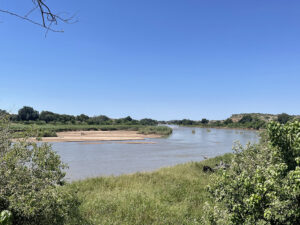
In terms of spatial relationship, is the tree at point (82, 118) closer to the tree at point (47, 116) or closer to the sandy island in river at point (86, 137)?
the tree at point (47, 116)

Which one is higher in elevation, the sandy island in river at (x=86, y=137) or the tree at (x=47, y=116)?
the tree at (x=47, y=116)

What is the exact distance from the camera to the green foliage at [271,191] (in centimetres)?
255

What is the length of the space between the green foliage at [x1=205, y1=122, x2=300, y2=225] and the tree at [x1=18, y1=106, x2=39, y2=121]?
65511 mm

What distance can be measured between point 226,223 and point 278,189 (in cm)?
85

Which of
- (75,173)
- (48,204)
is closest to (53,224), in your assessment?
(48,204)

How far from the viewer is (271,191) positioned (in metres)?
2.67

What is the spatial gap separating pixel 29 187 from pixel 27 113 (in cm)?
6642

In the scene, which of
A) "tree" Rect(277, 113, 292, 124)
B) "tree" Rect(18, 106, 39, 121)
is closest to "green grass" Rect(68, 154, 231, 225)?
"tree" Rect(277, 113, 292, 124)

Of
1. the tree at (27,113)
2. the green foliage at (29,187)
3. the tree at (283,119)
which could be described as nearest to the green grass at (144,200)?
the green foliage at (29,187)

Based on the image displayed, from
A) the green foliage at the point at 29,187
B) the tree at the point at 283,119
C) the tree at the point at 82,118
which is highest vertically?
the tree at the point at 82,118

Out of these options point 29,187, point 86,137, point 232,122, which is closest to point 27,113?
point 86,137

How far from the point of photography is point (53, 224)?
4.57 metres

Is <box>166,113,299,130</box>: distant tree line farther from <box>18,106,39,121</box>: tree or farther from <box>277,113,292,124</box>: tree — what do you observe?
<box>18,106,39,121</box>: tree

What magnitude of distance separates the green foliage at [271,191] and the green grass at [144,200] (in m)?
1.17
